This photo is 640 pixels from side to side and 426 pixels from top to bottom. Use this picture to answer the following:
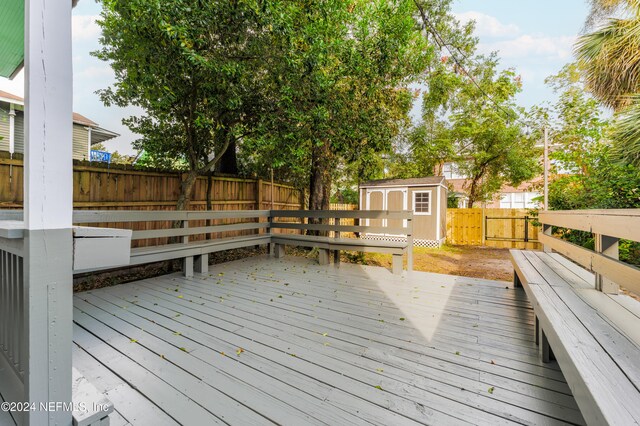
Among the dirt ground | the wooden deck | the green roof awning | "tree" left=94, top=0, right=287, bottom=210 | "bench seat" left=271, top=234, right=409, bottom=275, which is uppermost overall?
"tree" left=94, top=0, right=287, bottom=210

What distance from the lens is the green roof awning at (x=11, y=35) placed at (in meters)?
1.98

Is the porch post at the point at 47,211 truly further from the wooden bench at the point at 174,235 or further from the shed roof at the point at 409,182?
the shed roof at the point at 409,182

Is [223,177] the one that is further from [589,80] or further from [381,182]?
[589,80]

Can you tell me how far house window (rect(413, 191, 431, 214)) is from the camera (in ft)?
31.3

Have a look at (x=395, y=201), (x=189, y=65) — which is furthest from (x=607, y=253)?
(x=395, y=201)

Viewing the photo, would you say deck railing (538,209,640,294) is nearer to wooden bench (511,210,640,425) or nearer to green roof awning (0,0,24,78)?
wooden bench (511,210,640,425)

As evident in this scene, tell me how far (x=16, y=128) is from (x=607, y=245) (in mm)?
12860

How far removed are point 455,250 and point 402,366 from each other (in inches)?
317

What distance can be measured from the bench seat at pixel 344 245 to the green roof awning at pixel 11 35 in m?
4.06

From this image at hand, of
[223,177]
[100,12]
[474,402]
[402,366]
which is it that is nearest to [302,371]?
[402,366]

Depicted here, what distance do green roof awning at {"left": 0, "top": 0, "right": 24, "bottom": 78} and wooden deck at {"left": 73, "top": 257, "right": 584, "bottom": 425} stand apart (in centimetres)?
245

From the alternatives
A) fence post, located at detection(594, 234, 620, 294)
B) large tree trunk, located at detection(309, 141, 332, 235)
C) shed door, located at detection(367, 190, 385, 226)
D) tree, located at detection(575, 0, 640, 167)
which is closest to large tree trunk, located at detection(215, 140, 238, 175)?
large tree trunk, located at detection(309, 141, 332, 235)

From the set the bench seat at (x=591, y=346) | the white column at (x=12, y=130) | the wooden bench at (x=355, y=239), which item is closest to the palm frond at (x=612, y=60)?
the wooden bench at (x=355, y=239)

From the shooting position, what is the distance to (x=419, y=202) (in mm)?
9758
